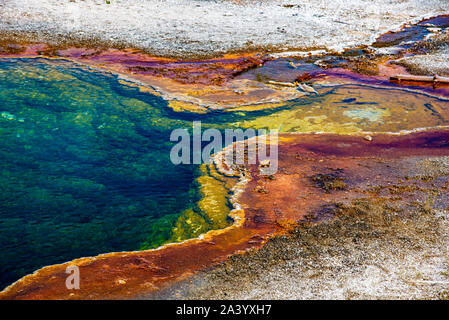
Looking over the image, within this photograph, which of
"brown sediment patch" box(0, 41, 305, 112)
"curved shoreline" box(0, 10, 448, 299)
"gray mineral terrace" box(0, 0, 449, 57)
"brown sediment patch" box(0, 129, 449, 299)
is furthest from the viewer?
"gray mineral terrace" box(0, 0, 449, 57)

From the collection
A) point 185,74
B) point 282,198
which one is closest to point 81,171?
point 282,198

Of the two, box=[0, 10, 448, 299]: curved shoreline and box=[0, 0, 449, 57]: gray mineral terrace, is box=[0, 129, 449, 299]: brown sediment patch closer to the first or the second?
box=[0, 10, 448, 299]: curved shoreline

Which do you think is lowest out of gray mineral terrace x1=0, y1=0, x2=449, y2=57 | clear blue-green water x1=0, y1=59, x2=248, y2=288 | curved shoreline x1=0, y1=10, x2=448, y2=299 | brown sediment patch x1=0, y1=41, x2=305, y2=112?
curved shoreline x1=0, y1=10, x2=448, y2=299

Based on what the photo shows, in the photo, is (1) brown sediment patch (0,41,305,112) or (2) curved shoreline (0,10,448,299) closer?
(2) curved shoreline (0,10,448,299)

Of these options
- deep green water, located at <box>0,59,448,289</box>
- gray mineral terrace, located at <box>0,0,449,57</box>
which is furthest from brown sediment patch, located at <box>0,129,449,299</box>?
gray mineral terrace, located at <box>0,0,449,57</box>

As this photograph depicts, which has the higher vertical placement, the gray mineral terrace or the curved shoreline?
the gray mineral terrace

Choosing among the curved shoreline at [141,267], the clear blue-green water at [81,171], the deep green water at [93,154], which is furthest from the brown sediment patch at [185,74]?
the curved shoreline at [141,267]

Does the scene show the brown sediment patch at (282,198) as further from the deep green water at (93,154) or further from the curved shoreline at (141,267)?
the deep green water at (93,154)

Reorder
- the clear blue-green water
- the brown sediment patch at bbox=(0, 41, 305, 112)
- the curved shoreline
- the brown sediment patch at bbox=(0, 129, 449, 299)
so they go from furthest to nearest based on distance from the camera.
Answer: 1. the brown sediment patch at bbox=(0, 41, 305, 112)
2. the clear blue-green water
3. the brown sediment patch at bbox=(0, 129, 449, 299)
4. the curved shoreline
